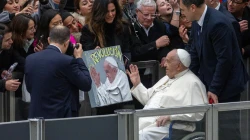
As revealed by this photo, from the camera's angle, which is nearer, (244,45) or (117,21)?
(117,21)

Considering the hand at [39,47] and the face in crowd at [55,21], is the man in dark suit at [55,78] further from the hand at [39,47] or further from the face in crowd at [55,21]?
the face in crowd at [55,21]

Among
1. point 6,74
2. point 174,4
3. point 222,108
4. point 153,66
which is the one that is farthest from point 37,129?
point 174,4

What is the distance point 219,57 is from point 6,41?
2.67m

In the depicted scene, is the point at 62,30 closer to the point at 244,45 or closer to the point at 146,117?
the point at 146,117

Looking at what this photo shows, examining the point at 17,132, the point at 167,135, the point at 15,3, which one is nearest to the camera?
the point at 17,132

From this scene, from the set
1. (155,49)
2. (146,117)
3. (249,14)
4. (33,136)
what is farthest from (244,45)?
(33,136)

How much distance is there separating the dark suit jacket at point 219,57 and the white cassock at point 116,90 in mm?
1200

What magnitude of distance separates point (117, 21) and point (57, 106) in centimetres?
188

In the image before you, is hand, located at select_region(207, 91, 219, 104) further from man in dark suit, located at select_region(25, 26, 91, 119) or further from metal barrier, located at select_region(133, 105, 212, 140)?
man in dark suit, located at select_region(25, 26, 91, 119)

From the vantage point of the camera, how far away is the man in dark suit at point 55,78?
8.52 m

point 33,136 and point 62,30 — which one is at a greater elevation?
point 62,30

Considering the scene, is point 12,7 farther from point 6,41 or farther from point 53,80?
point 53,80

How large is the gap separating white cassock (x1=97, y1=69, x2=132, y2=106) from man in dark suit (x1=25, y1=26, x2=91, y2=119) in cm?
103

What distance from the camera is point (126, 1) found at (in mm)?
11617
